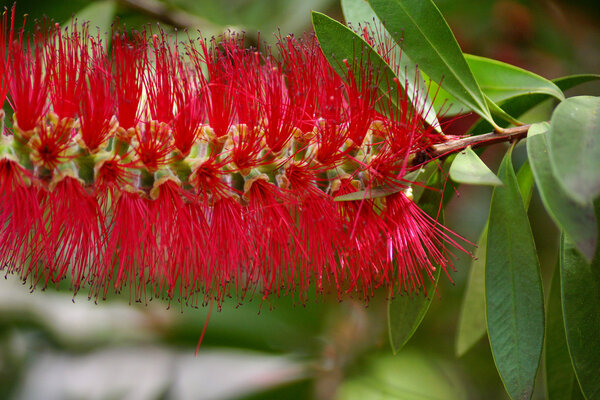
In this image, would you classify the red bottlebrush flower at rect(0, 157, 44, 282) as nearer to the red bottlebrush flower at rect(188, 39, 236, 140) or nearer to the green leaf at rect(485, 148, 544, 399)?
the red bottlebrush flower at rect(188, 39, 236, 140)

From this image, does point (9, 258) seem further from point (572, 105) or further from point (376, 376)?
point (376, 376)

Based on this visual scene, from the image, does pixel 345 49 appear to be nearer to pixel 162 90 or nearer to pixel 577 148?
pixel 162 90

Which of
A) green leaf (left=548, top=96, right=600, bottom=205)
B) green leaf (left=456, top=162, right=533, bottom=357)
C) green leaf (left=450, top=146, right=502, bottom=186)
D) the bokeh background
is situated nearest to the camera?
green leaf (left=548, top=96, right=600, bottom=205)

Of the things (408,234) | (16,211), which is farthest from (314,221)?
(16,211)

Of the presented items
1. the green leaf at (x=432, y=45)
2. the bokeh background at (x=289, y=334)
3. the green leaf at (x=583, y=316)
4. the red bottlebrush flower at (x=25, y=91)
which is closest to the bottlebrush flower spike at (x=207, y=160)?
the red bottlebrush flower at (x=25, y=91)

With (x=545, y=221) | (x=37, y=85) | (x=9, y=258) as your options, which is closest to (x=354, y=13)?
Answer: (x=37, y=85)

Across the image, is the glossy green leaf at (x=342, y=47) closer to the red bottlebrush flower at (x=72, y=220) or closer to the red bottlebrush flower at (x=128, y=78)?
the red bottlebrush flower at (x=128, y=78)

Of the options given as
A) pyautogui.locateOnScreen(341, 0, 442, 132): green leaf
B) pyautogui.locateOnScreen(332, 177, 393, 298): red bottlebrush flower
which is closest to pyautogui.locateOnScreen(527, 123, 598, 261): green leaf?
pyautogui.locateOnScreen(341, 0, 442, 132): green leaf

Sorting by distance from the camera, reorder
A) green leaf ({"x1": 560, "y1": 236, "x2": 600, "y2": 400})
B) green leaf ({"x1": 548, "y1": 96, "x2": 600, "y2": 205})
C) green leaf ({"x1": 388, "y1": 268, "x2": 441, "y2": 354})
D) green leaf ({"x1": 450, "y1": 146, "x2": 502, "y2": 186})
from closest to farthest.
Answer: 1. green leaf ({"x1": 548, "y1": 96, "x2": 600, "y2": 205})
2. green leaf ({"x1": 450, "y1": 146, "x2": 502, "y2": 186})
3. green leaf ({"x1": 560, "y1": 236, "x2": 600, "y2": 400})
4. green leaf ({"x1": 388, "y1": 268, "x2": 441, "y2": 354})
